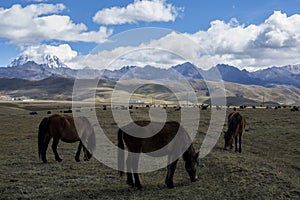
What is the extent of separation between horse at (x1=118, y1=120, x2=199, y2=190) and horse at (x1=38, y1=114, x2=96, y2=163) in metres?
4.71

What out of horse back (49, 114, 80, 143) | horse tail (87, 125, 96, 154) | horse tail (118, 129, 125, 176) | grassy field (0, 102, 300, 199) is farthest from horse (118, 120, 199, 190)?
horse back (49, 114, 80, 143)

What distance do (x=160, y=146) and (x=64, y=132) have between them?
6170 mm

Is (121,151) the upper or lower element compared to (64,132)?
Answer: lower

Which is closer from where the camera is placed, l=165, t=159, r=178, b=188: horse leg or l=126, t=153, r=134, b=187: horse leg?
l=126, t=153, r=134, b=187: horse leg

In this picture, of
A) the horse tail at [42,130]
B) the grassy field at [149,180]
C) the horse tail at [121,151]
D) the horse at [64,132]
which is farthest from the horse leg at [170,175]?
the horse tail at [42,130]

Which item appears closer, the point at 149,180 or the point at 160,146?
the point at 160,146

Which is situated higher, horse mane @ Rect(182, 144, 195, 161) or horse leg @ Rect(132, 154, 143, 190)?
horse mane @ Rect(182, 144, 195, 161)

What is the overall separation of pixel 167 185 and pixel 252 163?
19.8 ft

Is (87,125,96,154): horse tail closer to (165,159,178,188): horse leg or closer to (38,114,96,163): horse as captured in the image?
(38,114,96,163): horse

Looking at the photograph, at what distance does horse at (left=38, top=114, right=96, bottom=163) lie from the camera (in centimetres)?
1580

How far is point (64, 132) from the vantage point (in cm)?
1612

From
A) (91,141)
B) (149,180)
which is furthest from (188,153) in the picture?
(91,141)

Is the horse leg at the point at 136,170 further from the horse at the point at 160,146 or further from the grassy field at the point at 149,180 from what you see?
the grassy field at the point at 149,180

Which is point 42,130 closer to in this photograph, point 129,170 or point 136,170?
point 129,170
